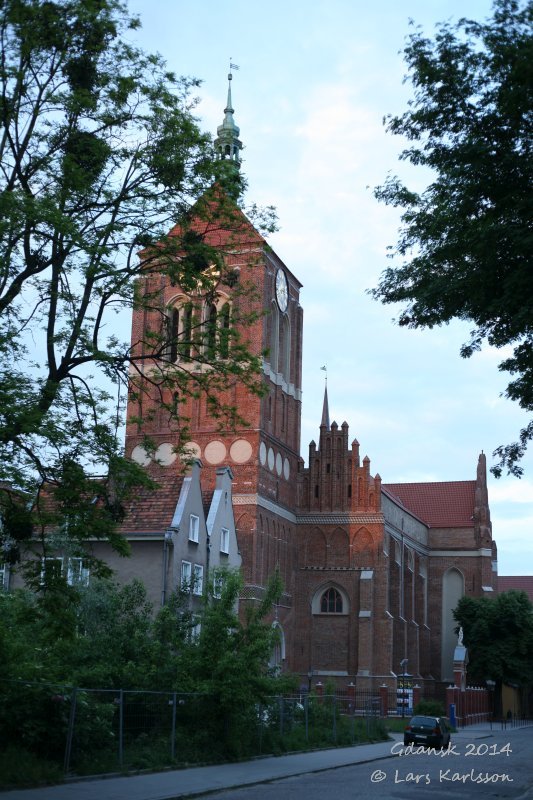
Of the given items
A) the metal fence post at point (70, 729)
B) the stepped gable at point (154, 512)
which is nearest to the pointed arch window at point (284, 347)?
the stepped gable at point (154, 512)

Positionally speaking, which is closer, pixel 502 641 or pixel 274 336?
pixel 274 336

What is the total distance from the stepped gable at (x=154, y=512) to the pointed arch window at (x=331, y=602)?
84.2 ft

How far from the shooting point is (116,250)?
1781 centimetres

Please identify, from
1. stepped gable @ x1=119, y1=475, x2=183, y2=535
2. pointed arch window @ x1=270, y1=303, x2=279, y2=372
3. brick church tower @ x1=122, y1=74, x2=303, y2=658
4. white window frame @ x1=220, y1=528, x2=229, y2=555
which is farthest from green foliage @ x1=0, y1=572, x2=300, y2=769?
pointed arch window @ x1=270, y1=303, x2=279, y2=372

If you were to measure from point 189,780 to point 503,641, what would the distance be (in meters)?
50.0

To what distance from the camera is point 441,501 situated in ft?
267

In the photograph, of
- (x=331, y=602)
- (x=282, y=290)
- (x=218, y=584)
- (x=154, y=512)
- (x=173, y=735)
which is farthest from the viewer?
(x=282, y=290)

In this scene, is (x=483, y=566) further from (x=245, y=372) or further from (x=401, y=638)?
(x=245, y=372)

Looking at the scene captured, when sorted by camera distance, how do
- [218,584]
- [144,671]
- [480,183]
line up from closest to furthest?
[480,183] < [144,671] < [218,584]

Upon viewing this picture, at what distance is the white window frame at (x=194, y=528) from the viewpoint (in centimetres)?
3672

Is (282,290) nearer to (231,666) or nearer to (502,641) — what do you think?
(502,641)

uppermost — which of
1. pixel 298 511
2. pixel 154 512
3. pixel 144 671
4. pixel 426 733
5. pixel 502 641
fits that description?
pixel 298 511

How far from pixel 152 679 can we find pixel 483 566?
57.0 m

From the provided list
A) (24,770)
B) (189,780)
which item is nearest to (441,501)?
(189,780)
